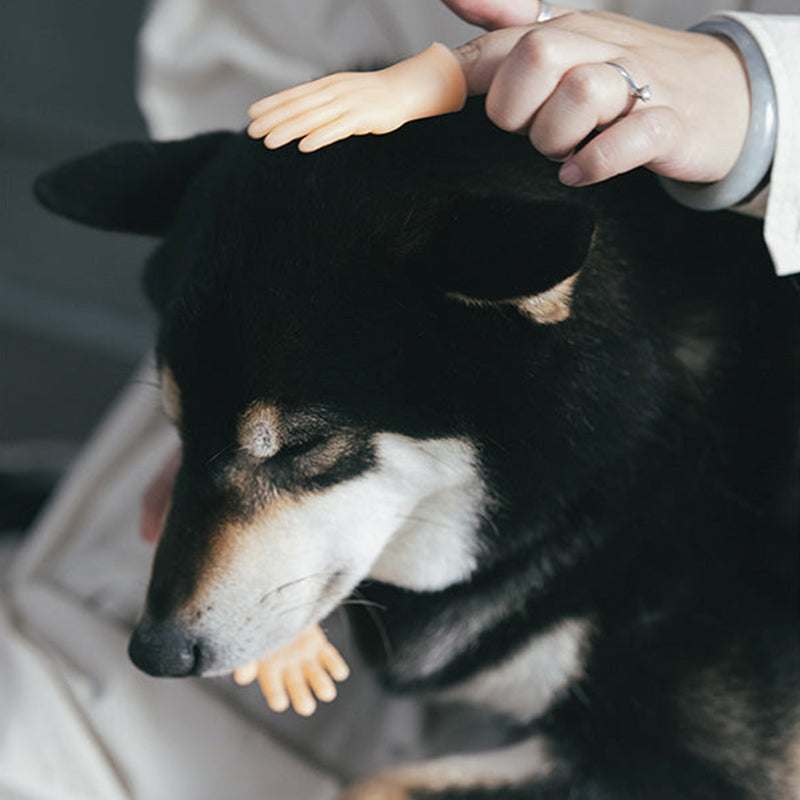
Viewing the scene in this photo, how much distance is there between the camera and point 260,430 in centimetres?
62

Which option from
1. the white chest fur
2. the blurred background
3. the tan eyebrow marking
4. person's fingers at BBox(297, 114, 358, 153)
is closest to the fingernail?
person's fingers at BBox(297, 114, 358, 153)

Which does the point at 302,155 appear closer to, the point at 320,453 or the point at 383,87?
the point at 383,87

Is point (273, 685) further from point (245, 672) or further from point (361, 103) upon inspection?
point (361, 103)

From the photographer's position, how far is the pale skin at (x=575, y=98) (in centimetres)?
54

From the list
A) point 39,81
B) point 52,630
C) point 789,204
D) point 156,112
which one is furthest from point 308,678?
point 39,81

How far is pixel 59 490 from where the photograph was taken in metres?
1.16

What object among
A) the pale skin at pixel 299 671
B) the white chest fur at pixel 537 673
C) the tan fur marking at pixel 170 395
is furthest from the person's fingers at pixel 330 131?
the white chest fur at pixel 537 673

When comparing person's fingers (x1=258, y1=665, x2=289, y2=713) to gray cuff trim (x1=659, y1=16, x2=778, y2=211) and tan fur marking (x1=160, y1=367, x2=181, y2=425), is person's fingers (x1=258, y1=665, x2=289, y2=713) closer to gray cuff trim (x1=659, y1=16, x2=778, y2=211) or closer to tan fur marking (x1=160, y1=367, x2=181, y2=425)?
tan fur marking (x1=160, y1=367, x2=181, y2=425)

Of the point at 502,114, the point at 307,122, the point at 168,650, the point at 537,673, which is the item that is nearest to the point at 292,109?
the point at 307,122

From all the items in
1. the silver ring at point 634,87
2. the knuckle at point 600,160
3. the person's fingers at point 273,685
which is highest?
the silver ring at point 634,87

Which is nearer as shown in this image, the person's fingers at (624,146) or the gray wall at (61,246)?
the person's fingers at (624,146)

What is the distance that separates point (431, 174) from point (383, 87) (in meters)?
0.07

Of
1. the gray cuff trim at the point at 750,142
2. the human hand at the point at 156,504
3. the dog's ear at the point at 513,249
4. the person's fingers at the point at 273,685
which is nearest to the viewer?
the dog's ear at the point at 513,249

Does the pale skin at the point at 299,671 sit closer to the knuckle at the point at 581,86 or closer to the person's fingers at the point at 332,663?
the person's fingers at the point at 332,663
